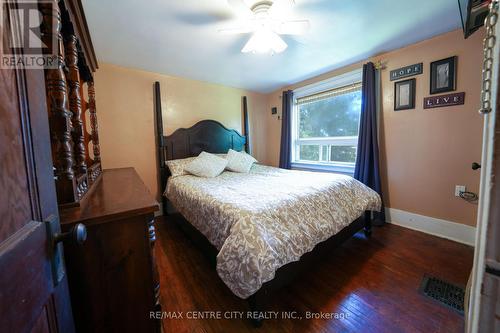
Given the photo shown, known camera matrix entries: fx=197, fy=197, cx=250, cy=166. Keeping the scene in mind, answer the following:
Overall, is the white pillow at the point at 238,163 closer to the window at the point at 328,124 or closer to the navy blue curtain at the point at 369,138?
the window at the point at 328,124

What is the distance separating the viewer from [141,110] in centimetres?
292

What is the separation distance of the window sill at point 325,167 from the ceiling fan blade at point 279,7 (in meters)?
2.27

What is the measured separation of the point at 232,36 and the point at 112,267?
2.17 meters

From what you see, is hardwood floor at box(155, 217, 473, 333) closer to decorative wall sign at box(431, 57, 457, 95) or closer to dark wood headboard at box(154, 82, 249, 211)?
dark wood headboard at box(154, 82, 249, 211)

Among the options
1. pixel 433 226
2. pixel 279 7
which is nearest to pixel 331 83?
pixel 279 7

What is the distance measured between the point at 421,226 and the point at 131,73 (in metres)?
4.31

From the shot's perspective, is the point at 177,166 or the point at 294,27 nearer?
the point at 294,27

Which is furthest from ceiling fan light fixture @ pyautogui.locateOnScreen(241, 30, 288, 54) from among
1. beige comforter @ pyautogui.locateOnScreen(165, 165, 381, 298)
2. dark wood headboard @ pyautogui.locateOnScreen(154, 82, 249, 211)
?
dark wood headboard @ pyautogui.locateOnScreen(154, 82, 249, 211)

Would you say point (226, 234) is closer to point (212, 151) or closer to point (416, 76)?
point (212, 151)

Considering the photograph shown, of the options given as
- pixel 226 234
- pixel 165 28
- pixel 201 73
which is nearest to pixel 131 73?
pixel 201 73

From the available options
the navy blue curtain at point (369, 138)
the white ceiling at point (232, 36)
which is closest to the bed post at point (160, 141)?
the white ceiling at point (232, 36)

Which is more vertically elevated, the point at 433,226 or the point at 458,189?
the point at 458,189

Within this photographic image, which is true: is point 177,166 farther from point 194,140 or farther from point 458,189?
point 458,189

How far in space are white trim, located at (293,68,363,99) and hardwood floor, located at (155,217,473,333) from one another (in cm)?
222
